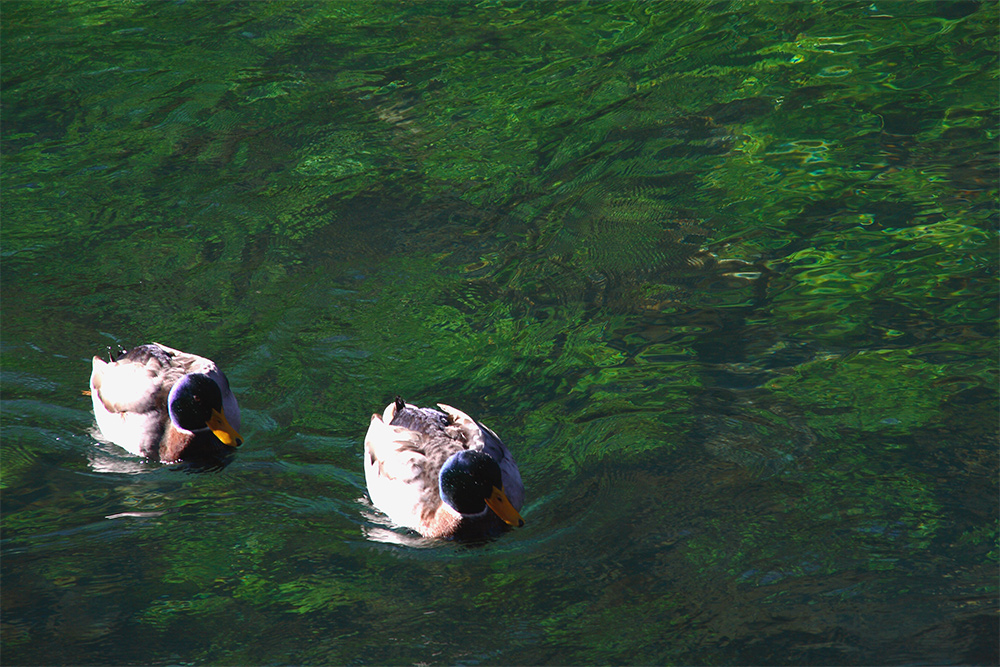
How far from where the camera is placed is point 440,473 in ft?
21.3

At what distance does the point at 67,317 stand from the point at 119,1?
6.45 m

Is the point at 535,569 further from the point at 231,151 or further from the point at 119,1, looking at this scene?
the point at 119,1

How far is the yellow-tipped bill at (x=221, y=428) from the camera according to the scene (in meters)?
7.08

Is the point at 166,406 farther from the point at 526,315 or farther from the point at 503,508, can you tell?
the point at 526,315

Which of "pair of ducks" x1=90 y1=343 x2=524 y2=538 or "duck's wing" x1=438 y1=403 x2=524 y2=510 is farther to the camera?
"duck's wing" x1=438 y1=403 x2=524 y2=510

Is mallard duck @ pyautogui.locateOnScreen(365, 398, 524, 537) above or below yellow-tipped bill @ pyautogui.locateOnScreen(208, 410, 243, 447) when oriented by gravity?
below

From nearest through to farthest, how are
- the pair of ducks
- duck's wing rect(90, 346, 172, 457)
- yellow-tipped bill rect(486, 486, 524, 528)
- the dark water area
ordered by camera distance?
the dark water area
yellow-tipped bill rect(486, 486, 524, 528)
the pair of ducks
duck's wing rect(90, 346, 172, 457)

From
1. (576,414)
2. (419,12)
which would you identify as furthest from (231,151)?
(576,414)

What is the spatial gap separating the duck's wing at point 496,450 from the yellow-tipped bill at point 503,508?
11 centimetres

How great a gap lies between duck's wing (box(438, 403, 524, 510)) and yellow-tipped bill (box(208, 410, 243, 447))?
5.19 ft

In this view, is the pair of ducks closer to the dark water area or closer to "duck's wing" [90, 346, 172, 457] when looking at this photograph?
"duck's wing" [90, 346, 172, 457]

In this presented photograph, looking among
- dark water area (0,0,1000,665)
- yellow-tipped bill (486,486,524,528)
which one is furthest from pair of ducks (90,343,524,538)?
dark water area (0,0,1000,665)

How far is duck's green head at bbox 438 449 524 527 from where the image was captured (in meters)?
6.32

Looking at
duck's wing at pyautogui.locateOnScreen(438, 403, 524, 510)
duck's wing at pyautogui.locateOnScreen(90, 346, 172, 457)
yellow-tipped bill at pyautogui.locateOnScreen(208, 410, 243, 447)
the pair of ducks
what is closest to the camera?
the pair of ducks
